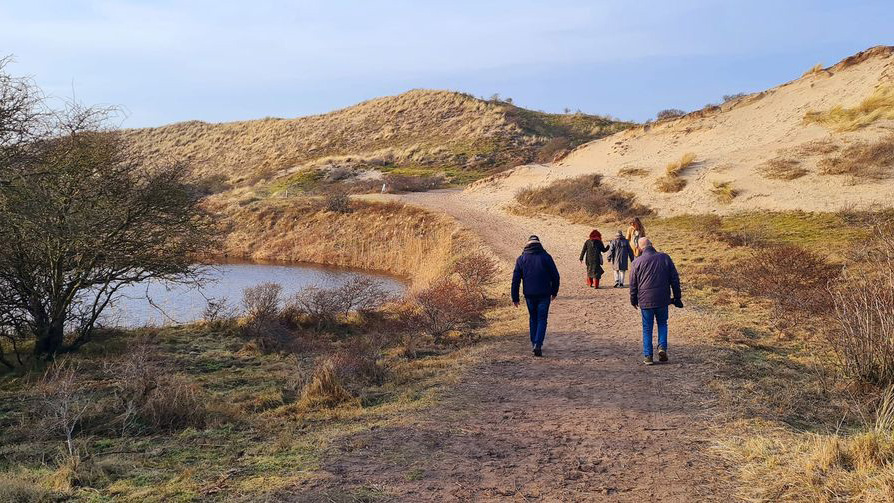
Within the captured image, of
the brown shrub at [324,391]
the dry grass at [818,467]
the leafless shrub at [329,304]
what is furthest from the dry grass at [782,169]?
the brown shrub at [324,391]

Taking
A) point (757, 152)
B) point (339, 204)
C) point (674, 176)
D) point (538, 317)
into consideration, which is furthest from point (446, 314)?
point (757, 152)

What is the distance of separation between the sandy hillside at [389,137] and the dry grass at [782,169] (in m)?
23.0

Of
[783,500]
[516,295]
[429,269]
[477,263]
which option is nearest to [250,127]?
[429,269]

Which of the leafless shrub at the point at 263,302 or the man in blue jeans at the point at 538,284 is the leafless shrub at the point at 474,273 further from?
the man in blue jeans at the point at 538,284

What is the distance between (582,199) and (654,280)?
2260cm

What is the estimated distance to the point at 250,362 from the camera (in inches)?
460

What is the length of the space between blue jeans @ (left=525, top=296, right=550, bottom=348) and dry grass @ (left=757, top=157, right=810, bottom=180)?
72.8 ft

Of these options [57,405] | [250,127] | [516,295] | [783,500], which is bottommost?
[783,500]

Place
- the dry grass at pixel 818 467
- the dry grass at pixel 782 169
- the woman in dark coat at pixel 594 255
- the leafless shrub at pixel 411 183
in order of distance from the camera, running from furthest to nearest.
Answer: the leafless shrub at pixel 411 183, the dry grass at pixel 782 169, the woman in dark coat at pixel 594 255, the dry grass at pixel 818 467

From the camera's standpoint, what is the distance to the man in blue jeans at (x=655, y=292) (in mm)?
9133

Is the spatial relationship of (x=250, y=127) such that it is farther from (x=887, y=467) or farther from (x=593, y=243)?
(x=887, y=467)

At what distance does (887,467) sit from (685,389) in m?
3.20

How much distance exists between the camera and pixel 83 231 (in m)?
10.9

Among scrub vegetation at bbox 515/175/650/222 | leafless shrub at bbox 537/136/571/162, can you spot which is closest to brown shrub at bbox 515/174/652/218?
scrub vegetation at bbox 515/175/650/222
